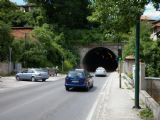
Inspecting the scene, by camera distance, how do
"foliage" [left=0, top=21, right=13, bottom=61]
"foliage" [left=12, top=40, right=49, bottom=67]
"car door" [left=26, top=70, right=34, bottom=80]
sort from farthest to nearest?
1. "foliage" [left=12, top=40, right=49, bottom=67]
2. "foliage" [left=0, top=21, right=13, bottom=61]
3. "car door" [left=26, top=70, right=34, bottom=80]

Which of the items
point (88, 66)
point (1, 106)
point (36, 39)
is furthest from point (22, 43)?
point (1, 106)

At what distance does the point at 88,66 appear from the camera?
104 meters

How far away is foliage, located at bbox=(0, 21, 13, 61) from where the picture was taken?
192 ft

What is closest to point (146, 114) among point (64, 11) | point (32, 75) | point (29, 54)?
point (32, 75)

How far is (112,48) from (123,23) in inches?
3202

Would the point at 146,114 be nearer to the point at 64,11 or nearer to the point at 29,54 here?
the point at 29,54

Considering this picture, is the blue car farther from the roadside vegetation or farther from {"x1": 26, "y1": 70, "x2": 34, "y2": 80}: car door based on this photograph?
{"x1": 26, "y1": 70, "x2": 34, "y2": 80}: car door

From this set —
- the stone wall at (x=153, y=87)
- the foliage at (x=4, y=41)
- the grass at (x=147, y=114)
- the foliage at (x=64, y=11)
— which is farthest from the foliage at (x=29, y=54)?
the grass at (x=147, y=114)

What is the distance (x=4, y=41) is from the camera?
59094 millimetres

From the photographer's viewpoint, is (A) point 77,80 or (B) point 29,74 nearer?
(A) point 77,80

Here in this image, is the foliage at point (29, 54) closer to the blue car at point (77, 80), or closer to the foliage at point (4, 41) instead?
the foliage at point (4, 41)

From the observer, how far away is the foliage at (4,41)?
2299 inches

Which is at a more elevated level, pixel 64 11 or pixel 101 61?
pixel 64 11

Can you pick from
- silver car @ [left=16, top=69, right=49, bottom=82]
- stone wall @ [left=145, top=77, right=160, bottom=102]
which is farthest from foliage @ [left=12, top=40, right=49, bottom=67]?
stone wall @ [left=145, top=77, right=160, bottom=102]
